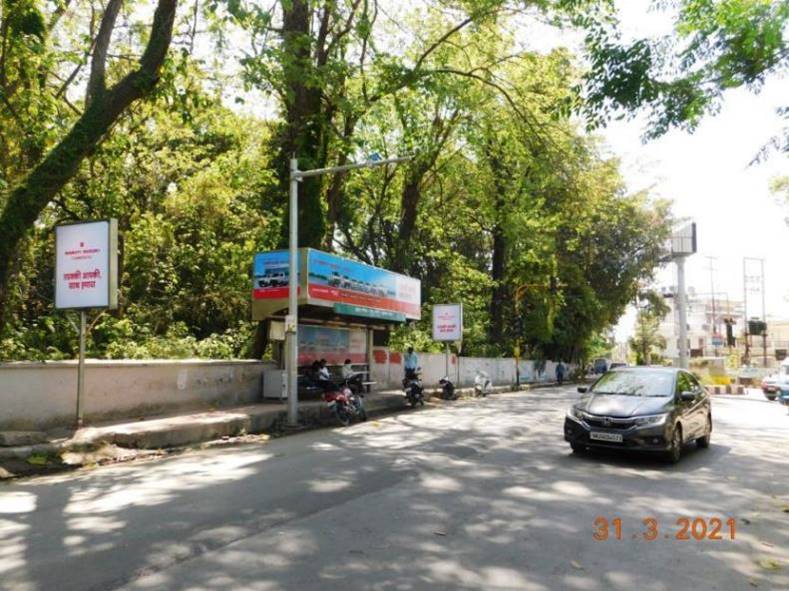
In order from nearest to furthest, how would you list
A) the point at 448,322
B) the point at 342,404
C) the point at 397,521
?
the point at 397,521, the point at 342,404, the point at 448,322

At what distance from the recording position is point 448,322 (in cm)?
2752

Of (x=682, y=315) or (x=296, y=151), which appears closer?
(x=296, y=151)

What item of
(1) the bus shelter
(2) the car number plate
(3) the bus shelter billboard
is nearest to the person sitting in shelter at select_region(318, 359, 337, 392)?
(1) the bus shelter

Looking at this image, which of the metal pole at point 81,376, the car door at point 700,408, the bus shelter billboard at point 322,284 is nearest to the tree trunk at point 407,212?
the bus shelter billboard at point 322,284

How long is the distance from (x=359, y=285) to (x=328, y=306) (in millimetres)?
2226

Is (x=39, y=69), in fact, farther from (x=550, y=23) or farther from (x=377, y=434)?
(x=550, y=23)

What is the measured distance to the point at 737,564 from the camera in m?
5.23

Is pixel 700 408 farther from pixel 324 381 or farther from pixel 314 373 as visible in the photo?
pixel 314 373

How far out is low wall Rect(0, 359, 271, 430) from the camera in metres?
11.2

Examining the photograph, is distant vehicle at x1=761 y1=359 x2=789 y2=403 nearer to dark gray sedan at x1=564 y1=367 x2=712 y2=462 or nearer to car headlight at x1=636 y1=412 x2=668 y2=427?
dark gray sedan at x1=564 y1=367 x2=712 y2=462

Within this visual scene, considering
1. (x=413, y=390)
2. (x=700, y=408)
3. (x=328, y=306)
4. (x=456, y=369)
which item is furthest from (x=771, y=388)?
(x=328, y=306)

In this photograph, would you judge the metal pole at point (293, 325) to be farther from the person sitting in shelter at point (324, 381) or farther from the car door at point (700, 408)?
the car door at point (700, 408)

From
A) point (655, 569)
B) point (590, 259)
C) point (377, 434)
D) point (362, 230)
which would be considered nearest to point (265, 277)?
point (377, 434)

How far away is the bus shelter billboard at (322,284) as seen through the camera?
1673 centimetres
